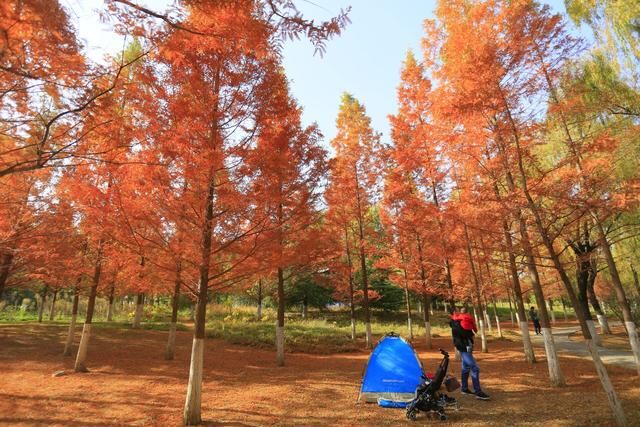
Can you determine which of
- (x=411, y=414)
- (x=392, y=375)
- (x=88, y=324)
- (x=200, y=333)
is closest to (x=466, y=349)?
(x=392, y=375)

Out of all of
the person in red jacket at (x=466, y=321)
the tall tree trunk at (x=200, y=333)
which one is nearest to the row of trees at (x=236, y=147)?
the tall tree trunk at (x=200, y=333)

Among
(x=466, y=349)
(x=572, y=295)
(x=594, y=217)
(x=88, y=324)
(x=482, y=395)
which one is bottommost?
(x=482, y=395)

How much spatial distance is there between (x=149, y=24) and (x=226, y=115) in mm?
2941

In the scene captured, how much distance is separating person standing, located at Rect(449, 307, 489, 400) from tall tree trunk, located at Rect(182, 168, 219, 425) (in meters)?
5.40

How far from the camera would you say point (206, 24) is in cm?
439

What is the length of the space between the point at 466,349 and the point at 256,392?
5086 mm

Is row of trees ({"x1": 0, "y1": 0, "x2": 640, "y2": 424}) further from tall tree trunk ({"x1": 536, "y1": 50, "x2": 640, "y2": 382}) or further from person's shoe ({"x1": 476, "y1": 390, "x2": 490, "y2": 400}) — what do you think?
person's shoe ({"x1": 476, "y1": 390, "x2": 490, "y2": 400})

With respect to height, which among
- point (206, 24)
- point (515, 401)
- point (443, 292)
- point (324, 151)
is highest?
point (324, 151)

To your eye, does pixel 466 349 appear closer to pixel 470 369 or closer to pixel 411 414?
pixel 470 369

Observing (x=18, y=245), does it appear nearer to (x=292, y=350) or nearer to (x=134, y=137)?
(x=134, y=137)

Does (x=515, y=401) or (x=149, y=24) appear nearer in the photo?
(x=149, y=24)

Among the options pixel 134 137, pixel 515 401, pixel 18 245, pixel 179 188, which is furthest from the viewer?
pixel 18 245

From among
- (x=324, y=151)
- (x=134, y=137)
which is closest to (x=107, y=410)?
(x=134, y=137)

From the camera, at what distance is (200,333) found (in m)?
6.54
